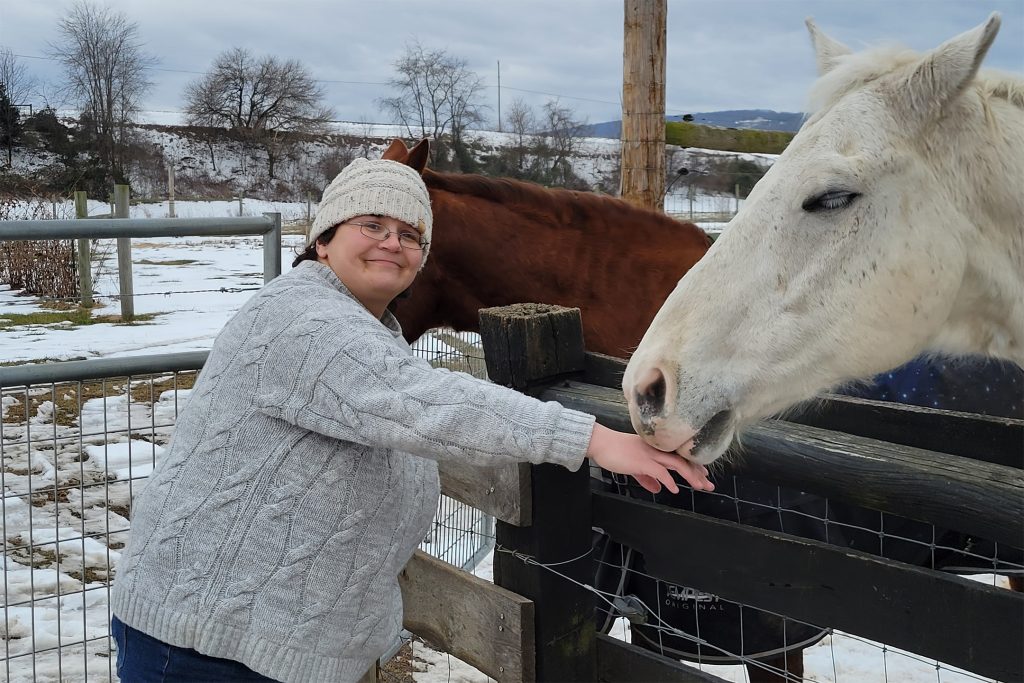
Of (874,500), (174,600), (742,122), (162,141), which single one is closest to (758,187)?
(874,500)

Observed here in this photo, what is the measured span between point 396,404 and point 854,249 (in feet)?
3.13

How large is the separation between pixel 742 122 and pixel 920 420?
17.6 ft

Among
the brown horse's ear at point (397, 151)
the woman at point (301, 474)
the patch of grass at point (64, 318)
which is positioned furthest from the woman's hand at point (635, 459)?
the patch of grass at point (64, 318)

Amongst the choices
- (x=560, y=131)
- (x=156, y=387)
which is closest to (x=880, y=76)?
(x=156, y=387)

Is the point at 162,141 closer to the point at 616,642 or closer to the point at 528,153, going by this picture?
the point at 528,153

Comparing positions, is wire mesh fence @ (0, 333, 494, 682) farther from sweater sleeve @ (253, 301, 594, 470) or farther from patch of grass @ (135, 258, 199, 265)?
patch of grass @ (135, 258, 199, 265)

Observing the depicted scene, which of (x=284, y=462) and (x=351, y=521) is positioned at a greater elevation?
(x=284, y=462)

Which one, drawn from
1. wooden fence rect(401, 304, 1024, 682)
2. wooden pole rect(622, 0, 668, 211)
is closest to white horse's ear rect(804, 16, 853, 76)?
wooden fence rect(401, 304, 1024, 682)

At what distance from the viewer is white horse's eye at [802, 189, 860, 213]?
1556 millimetres

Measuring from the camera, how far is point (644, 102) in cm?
464

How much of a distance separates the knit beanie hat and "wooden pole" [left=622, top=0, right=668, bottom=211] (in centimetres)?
315

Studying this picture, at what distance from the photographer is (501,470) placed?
6.61 feet

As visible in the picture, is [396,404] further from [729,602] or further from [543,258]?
[543,258]

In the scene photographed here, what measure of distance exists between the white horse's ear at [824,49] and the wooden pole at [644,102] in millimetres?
2688
